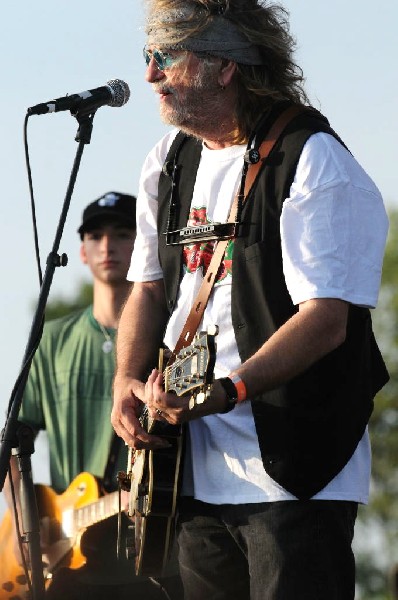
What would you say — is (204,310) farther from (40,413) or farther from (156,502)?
(40,413)

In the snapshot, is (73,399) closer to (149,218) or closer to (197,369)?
(149,218)

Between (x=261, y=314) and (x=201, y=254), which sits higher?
(x=201, y=254)

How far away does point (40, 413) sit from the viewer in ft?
26.1

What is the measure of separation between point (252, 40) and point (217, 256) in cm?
73

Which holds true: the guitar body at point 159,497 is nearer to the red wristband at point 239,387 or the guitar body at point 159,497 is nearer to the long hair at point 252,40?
the red wristband at point 239,387

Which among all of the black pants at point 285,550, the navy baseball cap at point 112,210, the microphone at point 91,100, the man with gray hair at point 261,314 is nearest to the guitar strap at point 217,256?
the man with gray hair at point 261,314

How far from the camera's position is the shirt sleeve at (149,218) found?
478cm

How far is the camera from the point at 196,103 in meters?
4.46

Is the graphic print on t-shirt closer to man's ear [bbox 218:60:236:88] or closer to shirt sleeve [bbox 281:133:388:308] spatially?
shirt sleeve [bbox 281:133:388:308]

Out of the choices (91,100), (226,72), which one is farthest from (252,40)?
(91,100)

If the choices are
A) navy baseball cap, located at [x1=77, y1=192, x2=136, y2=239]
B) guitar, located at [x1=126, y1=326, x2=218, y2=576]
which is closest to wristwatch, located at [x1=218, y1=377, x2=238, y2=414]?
guitar, located at [x1=126, y1=326, x2=218, y2=576]

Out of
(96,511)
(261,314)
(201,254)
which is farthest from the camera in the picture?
(96,511)

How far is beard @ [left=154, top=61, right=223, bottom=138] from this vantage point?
4.47 metres

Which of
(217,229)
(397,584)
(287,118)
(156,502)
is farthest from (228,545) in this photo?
(287,118)
